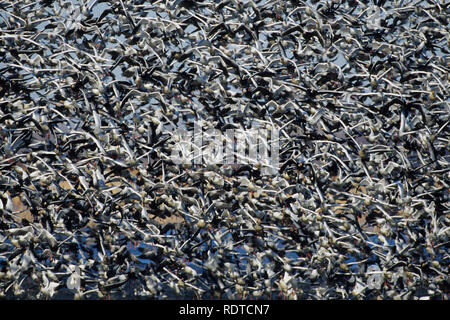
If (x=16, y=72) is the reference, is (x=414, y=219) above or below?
below

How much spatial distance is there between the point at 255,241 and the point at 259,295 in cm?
61

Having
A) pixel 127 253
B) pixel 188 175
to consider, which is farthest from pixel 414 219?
pixel 127 253

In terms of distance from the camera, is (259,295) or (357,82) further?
(357,82)

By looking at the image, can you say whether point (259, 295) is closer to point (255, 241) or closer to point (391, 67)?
point (255, 241)

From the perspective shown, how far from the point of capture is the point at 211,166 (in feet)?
19.4

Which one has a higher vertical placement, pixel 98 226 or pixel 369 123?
pixel 369 123

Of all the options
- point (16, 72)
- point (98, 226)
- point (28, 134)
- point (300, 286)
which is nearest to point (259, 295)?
point (300, 286)

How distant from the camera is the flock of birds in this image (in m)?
5.96

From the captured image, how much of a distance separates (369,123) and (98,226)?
3375mm

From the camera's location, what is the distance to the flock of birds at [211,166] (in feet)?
19.6

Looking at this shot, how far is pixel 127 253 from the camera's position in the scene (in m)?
6.01

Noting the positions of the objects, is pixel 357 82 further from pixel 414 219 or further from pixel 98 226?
pixel 98 226

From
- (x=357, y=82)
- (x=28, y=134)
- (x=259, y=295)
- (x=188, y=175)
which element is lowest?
(x=259, y=295)

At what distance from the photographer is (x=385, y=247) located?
6023 mm
